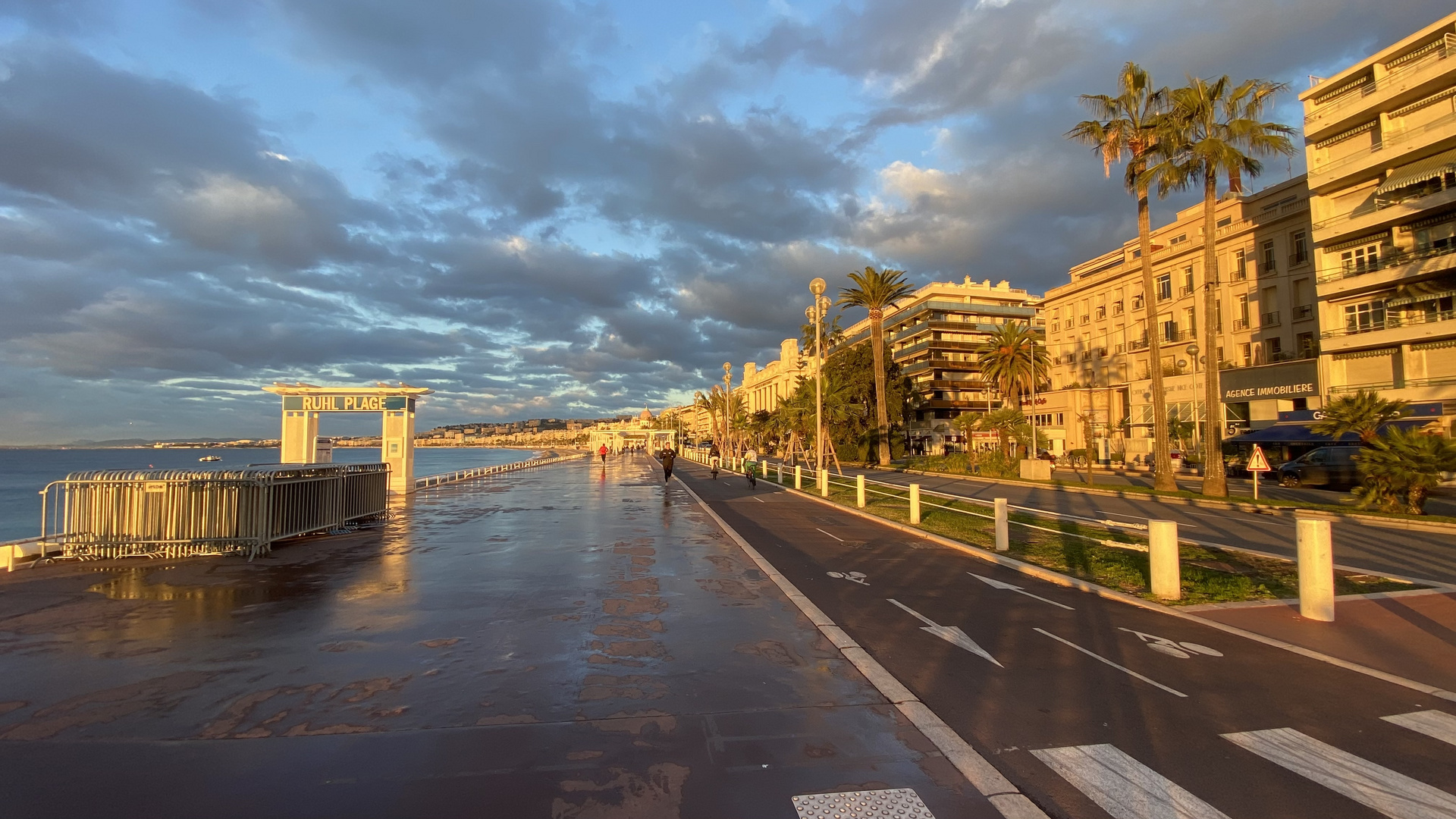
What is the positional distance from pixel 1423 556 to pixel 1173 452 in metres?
34.2

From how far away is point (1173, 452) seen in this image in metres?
43.0

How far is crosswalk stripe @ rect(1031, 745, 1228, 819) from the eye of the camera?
362cm

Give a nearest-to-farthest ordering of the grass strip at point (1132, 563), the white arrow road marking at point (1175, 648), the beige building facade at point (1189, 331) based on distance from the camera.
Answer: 1. the white arrow road marking at point (1175, 648)
2. the grass strip at point (1132, 563)
3. the beige building facade at point (1189, 331)

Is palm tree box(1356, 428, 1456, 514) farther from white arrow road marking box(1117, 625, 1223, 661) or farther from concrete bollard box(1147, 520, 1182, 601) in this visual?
white arrow road marking box(1117, 625, 1223, 661)

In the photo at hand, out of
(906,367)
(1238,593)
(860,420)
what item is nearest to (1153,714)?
(1238,593)

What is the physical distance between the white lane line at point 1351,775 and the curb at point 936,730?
172cm

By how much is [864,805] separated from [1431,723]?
4.12 meters

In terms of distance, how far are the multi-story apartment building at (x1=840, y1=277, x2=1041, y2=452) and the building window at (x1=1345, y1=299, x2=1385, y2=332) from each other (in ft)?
167

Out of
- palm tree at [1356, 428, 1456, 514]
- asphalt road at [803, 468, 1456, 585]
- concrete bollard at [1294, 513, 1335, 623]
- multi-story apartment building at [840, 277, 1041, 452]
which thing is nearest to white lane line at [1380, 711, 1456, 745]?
concrete bollard at [1294, 513, 1335, 623]

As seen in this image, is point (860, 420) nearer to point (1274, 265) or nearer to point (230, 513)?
point (1274, 265)

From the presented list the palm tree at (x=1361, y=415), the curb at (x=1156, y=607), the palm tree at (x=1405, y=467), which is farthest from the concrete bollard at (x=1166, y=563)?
the palm tree at (x=1361, y=415)

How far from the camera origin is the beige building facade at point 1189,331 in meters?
42.2

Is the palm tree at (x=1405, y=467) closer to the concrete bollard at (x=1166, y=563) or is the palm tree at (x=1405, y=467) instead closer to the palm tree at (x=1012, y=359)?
the concrete bollard at (x=1166, y=563)

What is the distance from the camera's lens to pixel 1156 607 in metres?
8.16
